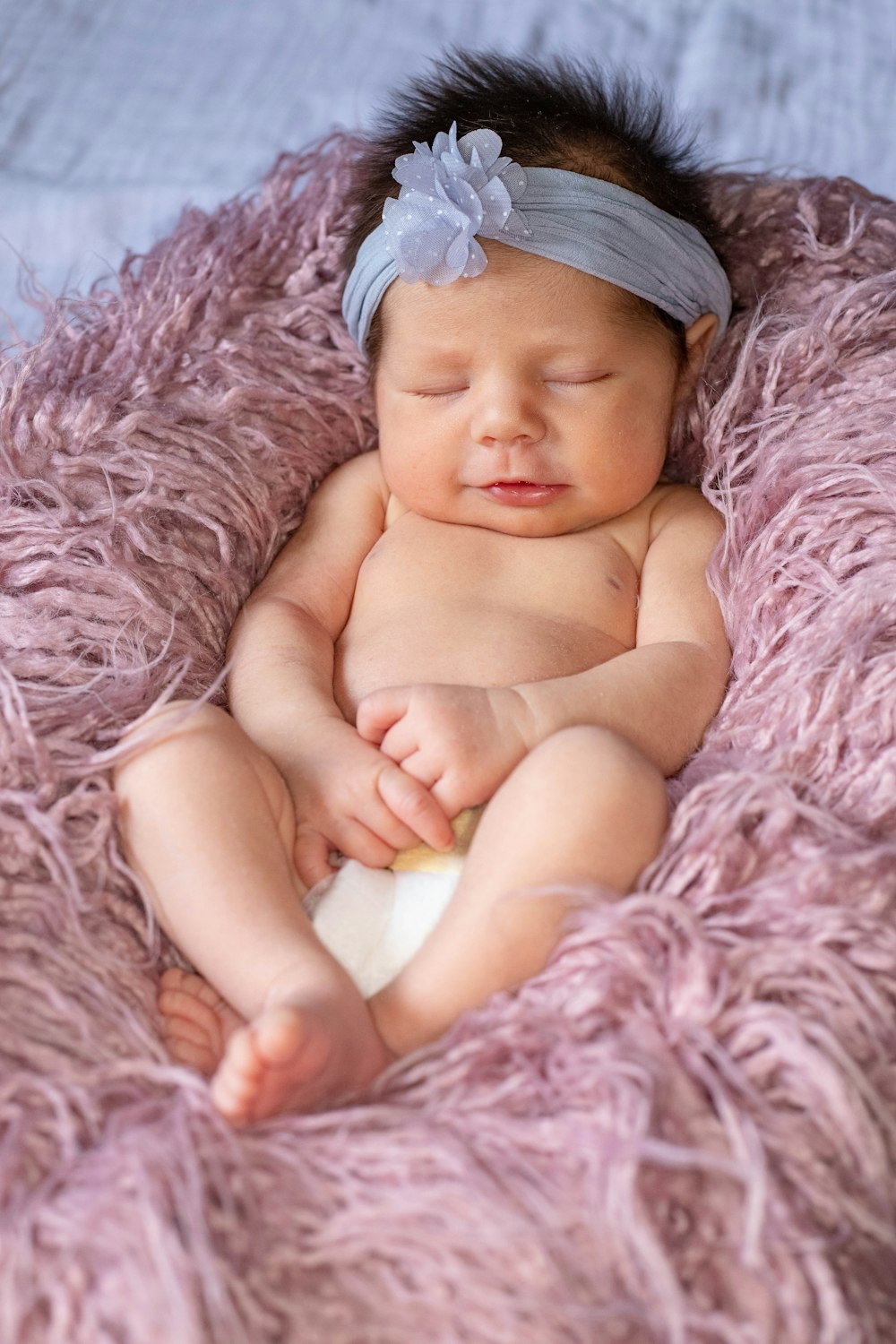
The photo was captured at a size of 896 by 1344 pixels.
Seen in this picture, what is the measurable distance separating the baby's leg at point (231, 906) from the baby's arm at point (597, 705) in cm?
12

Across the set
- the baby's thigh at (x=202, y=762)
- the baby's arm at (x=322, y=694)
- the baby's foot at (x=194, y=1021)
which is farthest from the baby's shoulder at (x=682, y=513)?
the baby's foot at (x=194, y=1021)

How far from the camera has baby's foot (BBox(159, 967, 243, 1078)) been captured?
39.9 inches

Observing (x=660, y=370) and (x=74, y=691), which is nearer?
(x=74, y=691)

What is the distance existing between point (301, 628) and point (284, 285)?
1.44 ft

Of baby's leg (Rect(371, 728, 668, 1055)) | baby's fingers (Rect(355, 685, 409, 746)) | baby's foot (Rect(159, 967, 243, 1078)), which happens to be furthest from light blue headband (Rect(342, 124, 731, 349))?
baby's foot (Rect(159, 967, 243, 1078))

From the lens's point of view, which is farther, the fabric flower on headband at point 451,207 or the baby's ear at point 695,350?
the baby's ear at point 695,350

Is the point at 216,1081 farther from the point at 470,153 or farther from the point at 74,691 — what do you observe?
the point at 470,153

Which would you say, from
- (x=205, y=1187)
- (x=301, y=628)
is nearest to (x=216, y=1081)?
(x=205, y=1187)

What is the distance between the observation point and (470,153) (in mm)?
1280

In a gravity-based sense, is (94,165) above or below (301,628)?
above

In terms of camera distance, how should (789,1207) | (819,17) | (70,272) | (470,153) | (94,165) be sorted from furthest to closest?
(819,17) → (94,165) → (70,272) → (470,153) → (789,1207)

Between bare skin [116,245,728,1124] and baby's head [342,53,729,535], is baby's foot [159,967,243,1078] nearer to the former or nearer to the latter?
bare skin [116,245,728,1124]

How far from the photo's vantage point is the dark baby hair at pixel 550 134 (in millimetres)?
1338

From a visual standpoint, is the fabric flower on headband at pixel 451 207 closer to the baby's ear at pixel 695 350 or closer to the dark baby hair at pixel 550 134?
the dark baby hair at pixel 550 134
